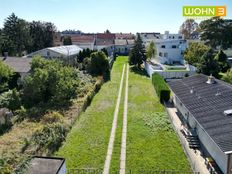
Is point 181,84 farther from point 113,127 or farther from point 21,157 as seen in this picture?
point 21,157

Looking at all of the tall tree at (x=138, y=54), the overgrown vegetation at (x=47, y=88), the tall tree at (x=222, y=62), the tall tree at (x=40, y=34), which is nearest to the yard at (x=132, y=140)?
the overgrown vegetation at (x=47, y=88)

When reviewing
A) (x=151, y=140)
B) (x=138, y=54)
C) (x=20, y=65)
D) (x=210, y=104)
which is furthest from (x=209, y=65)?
(x=20, y=65)

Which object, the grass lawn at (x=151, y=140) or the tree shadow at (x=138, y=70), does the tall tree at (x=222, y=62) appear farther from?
the grass lawn at (x=151, y=140)

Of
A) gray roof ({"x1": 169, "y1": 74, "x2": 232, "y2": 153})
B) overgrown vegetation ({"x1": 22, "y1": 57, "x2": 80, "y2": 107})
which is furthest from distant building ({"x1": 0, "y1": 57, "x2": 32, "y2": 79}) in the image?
gray roof ({"x1": 169, "y1": 74, "x2": 232, "y2": 153})

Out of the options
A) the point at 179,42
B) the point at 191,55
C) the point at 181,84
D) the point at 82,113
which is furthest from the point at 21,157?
the point at 179,42

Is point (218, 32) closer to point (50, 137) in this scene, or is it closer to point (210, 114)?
point (210, 114)

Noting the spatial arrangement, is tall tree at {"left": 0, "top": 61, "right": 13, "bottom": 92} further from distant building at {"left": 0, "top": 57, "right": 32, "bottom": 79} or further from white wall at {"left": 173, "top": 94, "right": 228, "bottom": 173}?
white wall at {"left": 173, "top": 94, "right": 228, "bottom": 173}
